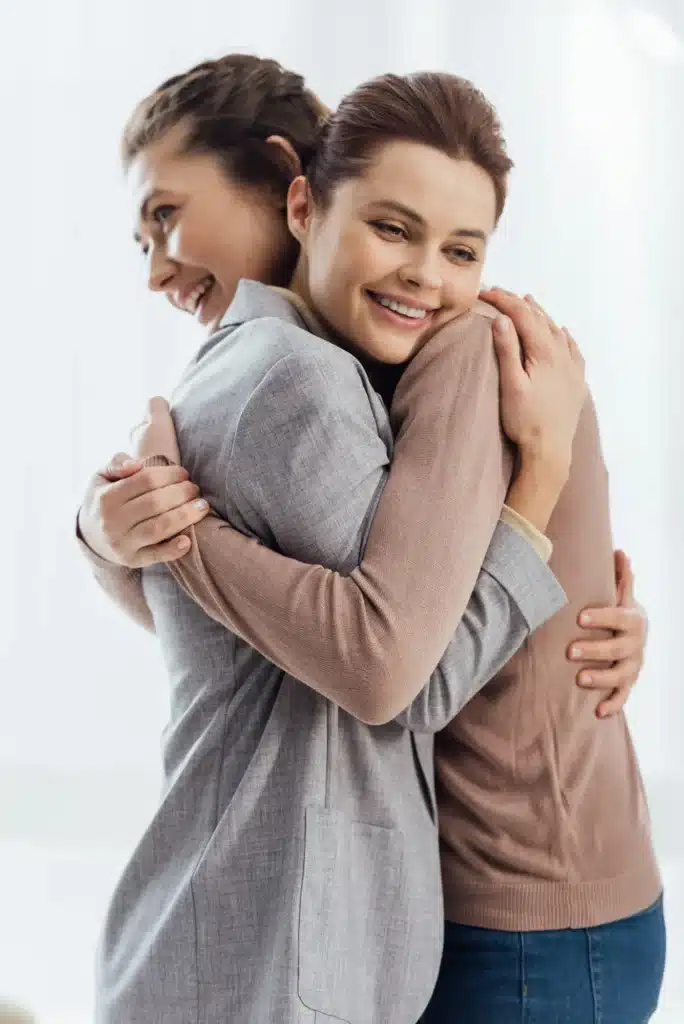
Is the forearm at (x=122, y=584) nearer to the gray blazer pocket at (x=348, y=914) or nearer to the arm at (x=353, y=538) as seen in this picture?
the arm at (x=353, y=538)

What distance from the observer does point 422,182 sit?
1.16 metres

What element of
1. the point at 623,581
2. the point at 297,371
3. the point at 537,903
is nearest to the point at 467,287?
the point at 297,371

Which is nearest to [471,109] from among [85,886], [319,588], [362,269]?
[362,269]

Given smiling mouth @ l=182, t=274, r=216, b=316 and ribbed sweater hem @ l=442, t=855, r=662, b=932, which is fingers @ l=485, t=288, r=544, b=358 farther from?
ribbed sweater hem @ l=442, t=855, r=662, b=932

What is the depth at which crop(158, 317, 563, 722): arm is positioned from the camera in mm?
992

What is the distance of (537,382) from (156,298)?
1.51 m

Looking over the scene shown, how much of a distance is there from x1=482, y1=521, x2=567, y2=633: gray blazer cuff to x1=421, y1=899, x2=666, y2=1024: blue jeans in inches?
12.9

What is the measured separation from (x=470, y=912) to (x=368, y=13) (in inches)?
74.2

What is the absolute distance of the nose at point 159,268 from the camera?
1451mm

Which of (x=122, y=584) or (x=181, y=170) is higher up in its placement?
(x=181, y=170)

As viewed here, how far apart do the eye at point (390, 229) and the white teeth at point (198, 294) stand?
323 mm

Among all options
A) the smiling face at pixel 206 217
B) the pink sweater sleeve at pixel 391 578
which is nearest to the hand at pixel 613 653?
the pink sweater sleeve at pixel 391 578

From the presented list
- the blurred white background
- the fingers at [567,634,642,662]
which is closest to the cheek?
the fingers at [567,634,642,662]

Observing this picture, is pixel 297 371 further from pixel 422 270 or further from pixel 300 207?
pixel 300 207
